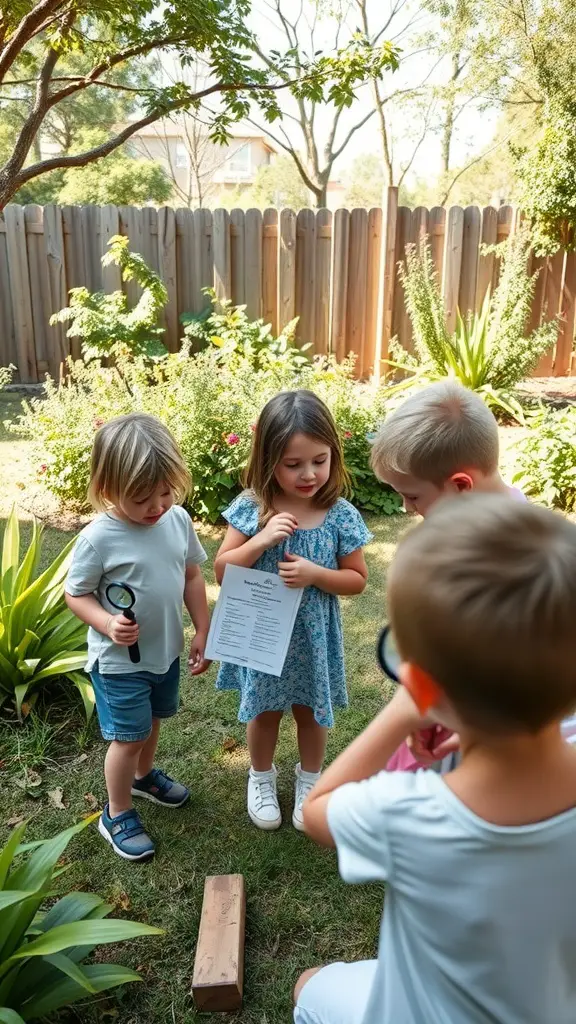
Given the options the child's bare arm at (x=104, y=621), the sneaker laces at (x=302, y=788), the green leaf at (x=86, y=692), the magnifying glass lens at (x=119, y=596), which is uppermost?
the magnifying glass lens at (x=119, y=596)

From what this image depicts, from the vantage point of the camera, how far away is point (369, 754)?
3.44 feet

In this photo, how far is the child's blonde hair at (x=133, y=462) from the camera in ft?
7.09

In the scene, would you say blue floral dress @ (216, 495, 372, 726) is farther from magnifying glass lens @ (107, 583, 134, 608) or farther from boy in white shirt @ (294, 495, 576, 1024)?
boy in white shirt @ (294, 495, 576, 1024)

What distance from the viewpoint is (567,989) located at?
93 centimetres

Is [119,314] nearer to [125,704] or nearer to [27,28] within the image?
[27,28]

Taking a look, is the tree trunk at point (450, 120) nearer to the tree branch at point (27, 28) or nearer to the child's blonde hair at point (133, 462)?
the tree branch at point (27, 28)

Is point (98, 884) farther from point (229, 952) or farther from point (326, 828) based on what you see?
point (326, 828)

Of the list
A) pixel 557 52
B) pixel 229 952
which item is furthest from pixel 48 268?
pixel 557 52

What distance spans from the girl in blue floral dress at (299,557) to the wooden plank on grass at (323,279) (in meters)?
6.82

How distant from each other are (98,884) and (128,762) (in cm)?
39

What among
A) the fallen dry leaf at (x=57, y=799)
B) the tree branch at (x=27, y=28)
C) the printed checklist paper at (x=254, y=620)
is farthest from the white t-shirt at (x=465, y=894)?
the tree branch at (x=27, y=28)

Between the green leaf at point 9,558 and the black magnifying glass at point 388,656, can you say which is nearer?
the black magnifying glass at point 388,656

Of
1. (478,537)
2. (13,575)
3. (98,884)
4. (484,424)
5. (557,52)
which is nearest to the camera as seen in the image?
(478,537)

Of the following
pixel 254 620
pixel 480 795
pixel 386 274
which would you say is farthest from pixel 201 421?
pixel 480 795
